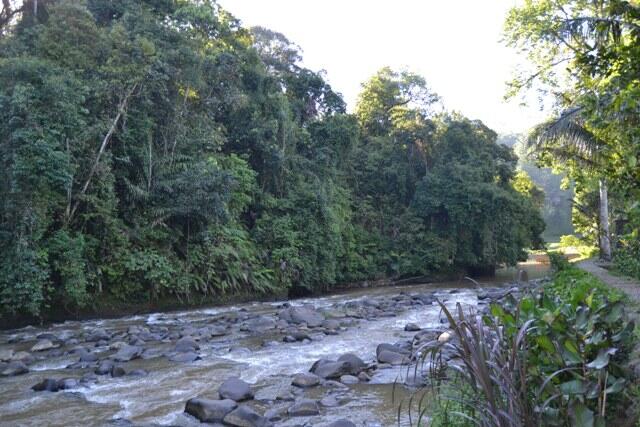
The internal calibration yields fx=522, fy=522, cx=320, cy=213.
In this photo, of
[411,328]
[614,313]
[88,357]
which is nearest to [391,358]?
[411,328]

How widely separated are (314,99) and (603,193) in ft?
47.6

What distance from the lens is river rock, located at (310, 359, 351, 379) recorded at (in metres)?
7.90

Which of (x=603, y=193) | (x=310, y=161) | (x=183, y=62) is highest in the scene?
(x=183, y=62)

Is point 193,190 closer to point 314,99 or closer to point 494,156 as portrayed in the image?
point 314,99

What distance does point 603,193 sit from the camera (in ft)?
63.9

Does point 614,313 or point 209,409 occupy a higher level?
point 614,313

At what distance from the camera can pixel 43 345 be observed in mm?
10727

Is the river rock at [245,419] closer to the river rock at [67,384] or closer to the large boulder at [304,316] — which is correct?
the river rock at [67,384]

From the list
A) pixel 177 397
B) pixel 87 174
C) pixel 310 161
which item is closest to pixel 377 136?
pixel 310 161

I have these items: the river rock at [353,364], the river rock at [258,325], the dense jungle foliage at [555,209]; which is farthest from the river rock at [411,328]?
the dense jungle foliage at [555,209]

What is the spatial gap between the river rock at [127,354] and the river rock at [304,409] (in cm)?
442

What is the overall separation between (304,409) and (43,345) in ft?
22.9

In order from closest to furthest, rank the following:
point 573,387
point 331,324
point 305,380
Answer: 1. point 573,387
2. point 305,380
3. point 331,324

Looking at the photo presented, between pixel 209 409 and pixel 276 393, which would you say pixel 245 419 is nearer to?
pixel 209 409
